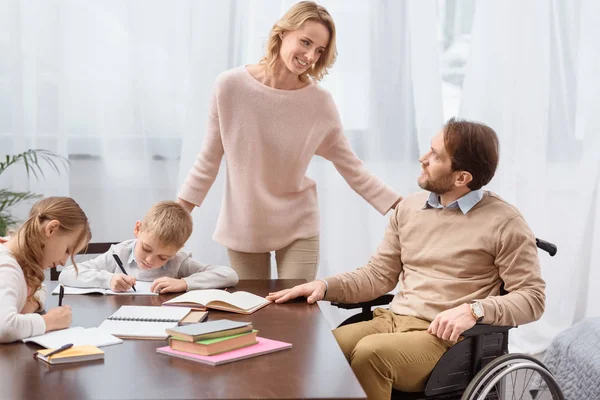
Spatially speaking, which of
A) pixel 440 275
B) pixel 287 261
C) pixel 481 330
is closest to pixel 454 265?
pixel 440 275

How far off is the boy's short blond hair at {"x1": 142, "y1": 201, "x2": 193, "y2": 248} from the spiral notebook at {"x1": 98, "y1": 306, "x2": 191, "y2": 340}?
0.93 ft

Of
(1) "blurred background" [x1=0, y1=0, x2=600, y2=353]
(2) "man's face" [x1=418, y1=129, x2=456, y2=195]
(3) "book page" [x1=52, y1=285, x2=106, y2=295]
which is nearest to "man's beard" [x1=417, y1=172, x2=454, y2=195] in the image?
(2) "man's face" [x1=418, y1=129, x2=456, y2=195]

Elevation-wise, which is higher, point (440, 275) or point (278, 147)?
point (278, 147)

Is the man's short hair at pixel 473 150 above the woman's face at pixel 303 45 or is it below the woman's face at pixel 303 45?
below

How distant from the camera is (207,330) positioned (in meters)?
1.59

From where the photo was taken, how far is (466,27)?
398cm

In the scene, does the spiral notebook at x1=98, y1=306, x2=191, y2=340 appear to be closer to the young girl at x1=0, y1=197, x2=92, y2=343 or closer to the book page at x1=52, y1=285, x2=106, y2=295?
the young girl at x1=0, y1=197, x2=92, y2=343

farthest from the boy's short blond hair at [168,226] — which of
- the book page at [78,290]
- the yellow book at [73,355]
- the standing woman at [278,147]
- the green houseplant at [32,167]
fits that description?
the green houseplant at [32,167]

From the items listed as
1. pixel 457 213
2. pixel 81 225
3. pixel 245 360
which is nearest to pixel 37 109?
pixel 81 225

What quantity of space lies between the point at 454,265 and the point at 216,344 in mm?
910

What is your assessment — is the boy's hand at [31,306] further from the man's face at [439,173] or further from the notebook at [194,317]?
the man's face at [439,173]

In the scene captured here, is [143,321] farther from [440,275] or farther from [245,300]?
[440,275]

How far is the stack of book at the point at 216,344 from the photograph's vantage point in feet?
5.08

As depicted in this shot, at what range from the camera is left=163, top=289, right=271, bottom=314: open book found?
6.59 feet
